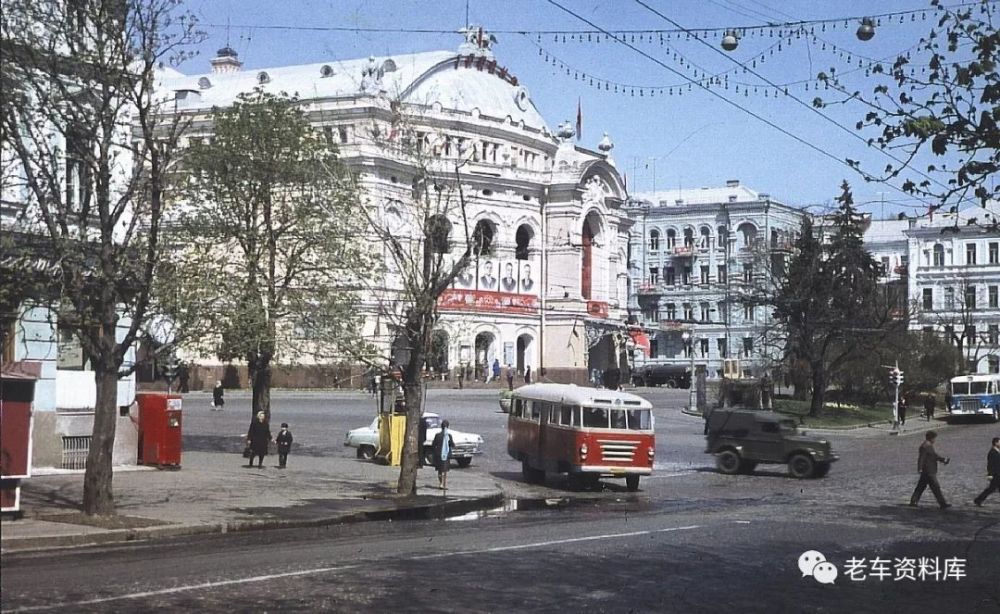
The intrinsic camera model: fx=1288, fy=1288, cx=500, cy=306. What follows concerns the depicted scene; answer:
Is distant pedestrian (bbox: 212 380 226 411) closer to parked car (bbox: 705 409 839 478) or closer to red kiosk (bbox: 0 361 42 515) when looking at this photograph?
parked car (bbox: 705 409 839 478)

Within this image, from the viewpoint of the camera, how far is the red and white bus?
30.8 meters

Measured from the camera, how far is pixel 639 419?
31.6 m

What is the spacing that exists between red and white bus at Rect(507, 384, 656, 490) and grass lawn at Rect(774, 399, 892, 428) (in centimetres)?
2876

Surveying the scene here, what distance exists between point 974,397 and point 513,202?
37360 mm

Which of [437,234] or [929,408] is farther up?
[437,234]

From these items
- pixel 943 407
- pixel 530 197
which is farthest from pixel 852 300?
pixel 530 197

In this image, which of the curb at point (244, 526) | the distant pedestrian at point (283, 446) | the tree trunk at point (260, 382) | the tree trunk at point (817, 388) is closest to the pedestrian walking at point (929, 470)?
the curb at point (244, 526)

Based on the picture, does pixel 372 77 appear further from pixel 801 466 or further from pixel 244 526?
pixel 244 526

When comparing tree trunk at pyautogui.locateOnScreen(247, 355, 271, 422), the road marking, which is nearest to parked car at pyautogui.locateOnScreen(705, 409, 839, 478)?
tree trunk at pyautogui.locateOnScreen(247, 355, 271, 422)

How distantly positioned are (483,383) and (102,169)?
63233 millimetres

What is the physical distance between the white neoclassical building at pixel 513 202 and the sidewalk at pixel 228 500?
170 feet

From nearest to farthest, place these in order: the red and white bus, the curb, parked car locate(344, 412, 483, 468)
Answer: the curb < the red and white bus < parked car locate(344, 412, 483, 468)

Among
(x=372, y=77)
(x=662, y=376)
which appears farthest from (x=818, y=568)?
(x=662, y=376)

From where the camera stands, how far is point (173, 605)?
11500 millimetres
